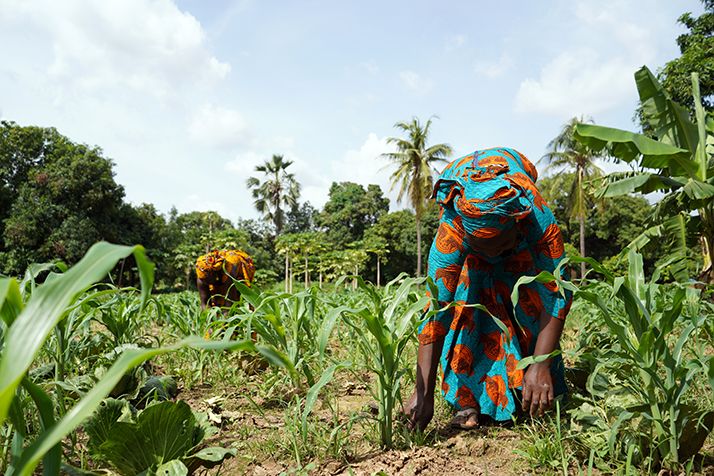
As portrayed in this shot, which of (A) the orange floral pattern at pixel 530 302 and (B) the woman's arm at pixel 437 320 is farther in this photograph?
(A) the orange floral pattern at pixel 530 302

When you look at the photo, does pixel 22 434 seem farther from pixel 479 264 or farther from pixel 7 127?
pixel 7 127

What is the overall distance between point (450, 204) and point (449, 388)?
0.81 meters

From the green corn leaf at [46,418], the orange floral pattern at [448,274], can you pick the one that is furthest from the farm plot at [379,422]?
the orange floral pattern at [448,274]

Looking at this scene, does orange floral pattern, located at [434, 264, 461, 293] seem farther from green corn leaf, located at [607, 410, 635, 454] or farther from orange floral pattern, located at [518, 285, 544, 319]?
green corn leaf, located at [607, 410, 635, 454]

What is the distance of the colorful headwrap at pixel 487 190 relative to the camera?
1471 mm

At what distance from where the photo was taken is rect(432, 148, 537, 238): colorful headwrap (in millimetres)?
1471

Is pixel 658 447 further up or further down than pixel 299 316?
further down

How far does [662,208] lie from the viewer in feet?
15.7

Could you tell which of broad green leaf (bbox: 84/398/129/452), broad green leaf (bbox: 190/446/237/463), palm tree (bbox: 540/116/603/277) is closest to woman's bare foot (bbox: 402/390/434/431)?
broad green leaf (bbox: 190/446/237/463)

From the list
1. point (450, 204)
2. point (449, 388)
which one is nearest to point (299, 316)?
point (449, 388)

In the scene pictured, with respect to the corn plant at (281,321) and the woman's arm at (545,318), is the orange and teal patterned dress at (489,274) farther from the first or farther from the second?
the corn plant at (281,321)

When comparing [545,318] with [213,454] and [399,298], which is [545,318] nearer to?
[399,298]

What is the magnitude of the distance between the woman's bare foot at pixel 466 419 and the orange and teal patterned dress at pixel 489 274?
5cm

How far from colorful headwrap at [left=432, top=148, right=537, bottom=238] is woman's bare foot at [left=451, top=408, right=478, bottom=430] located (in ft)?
2.52
